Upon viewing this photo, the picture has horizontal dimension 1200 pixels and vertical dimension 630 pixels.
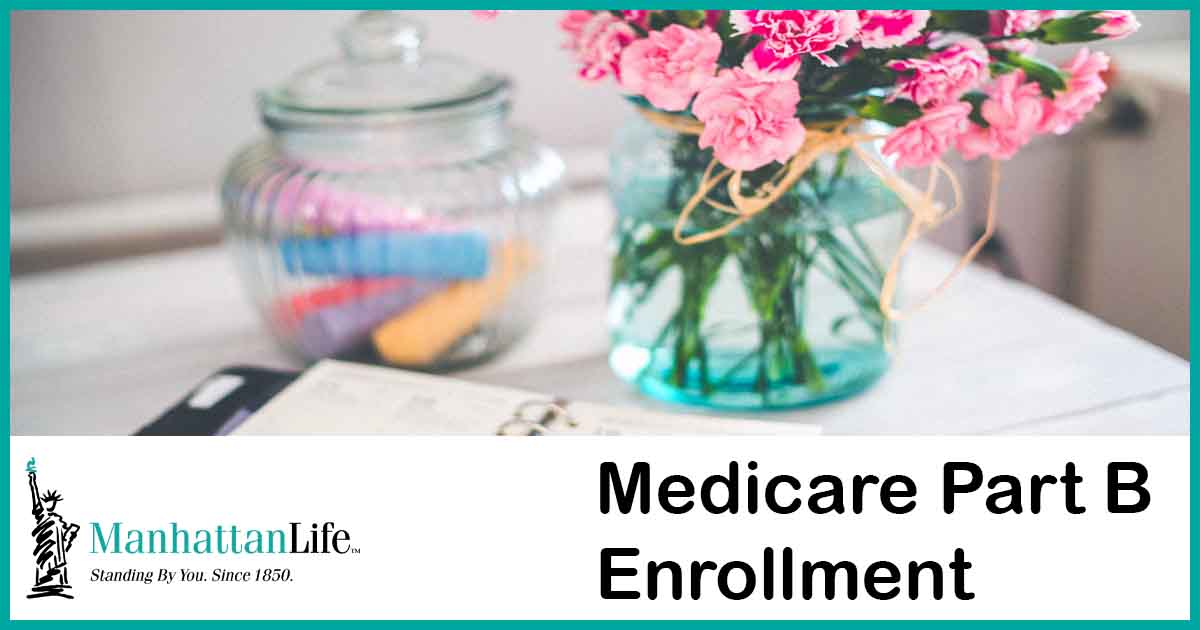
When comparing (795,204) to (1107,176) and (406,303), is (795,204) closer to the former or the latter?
(406,303)

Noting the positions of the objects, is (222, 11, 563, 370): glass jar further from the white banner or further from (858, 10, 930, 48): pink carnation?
(858, 10, 930, 48): pink carnation

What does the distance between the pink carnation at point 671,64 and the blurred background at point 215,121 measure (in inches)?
18.7

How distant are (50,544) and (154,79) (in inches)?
21.9

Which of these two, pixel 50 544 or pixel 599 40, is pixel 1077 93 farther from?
pixel 50 544

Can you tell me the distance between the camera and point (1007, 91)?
0.56 metres

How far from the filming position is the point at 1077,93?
0.56m

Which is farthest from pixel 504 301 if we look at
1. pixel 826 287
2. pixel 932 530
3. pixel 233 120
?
pixel 233 120

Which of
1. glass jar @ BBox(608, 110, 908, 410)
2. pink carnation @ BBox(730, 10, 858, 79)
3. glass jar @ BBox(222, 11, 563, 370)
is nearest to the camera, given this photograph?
pink carnation @ BBox(730, 10, 858, 79)

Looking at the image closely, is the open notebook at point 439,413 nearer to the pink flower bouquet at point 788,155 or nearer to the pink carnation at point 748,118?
the pink flower bouquet at point 788,155

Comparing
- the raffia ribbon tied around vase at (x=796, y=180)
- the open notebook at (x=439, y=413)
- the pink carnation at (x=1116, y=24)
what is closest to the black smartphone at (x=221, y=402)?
the open notebook at (x=439, y=413)

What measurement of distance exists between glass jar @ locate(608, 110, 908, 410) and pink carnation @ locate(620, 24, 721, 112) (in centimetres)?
8

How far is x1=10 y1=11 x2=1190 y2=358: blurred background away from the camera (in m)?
0.98

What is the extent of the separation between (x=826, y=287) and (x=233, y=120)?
2.11 ft

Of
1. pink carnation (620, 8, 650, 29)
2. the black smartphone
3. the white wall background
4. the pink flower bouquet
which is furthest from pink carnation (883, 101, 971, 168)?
the white wall background
